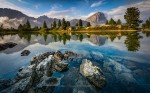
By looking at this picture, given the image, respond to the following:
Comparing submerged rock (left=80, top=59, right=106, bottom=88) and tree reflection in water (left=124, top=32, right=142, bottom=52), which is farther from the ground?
submerged rock (left=80, top=59, right=106, bottom=88)

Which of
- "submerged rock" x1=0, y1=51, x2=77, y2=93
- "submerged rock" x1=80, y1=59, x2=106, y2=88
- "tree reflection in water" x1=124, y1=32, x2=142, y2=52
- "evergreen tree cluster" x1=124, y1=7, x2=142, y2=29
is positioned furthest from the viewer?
"evergreen tree cluster" x1=124, y1=7, x2=142, y2=29

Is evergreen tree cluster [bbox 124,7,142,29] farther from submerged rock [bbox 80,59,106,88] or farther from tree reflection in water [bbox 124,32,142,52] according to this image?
submerged rock [bbox 80,59,106,88]

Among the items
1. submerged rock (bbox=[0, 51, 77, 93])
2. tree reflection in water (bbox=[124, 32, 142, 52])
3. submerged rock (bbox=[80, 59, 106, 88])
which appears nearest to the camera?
submerged rock (bbox=[0, 51, 77, 93])

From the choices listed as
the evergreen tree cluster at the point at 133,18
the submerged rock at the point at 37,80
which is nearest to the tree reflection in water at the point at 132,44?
the submerged rock at the point at 37,80

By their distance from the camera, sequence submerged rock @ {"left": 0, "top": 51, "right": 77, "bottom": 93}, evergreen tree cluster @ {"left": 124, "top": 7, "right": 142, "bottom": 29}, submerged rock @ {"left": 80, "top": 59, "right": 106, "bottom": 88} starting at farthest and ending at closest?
evergreen tree cluster @ {"left": 124, "top": 7, "right": 142, "bottom": 29} → submerged rock @ {"left": 80, "top": 59, "right": 106, "bottom": 88} → submerged rock @ {"left": 0, "top": 51, "right": 77, "bottom": 93}

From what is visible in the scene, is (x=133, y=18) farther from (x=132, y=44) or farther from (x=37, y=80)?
(x=37, y=80)

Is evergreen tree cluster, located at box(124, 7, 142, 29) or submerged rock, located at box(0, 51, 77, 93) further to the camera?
evergreen tree cluster, located at box(124, 7, 142, 29)

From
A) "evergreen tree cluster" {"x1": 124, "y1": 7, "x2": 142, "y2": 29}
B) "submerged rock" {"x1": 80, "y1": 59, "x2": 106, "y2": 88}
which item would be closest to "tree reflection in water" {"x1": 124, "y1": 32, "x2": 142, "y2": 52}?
"submerged rock" {"x1": 80, "y1": 59, "x2": 106, "y2": 88}

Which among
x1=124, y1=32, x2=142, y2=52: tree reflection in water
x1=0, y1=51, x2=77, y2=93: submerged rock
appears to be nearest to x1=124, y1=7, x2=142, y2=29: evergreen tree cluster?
x1=124, y1=32, x2=142, y2=52: tree reflection in water

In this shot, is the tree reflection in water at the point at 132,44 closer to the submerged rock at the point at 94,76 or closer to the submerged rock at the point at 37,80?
the submerged rock at the point at 94,76

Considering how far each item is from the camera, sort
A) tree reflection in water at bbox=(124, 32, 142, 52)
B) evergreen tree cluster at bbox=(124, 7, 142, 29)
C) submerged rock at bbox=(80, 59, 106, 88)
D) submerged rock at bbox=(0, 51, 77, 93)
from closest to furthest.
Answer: submerged rock at bbox=(0, 51, 77, 93)
submerged rock at bbox=(80, 59, 106, 88)
tree reflection in water at bbox=(124, 32, 142, 52)
evergreen tree cluster at bbox=(124, 7, 142, 29)

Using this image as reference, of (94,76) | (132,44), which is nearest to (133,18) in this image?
(132,44)

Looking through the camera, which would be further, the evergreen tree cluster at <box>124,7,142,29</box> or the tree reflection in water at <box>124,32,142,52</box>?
the evergreen tree cluster at <box>124,7,142,29</box>

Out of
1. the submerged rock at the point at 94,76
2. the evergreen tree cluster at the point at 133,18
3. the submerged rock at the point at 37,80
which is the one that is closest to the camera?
the submerged rock at the point at 37,80
